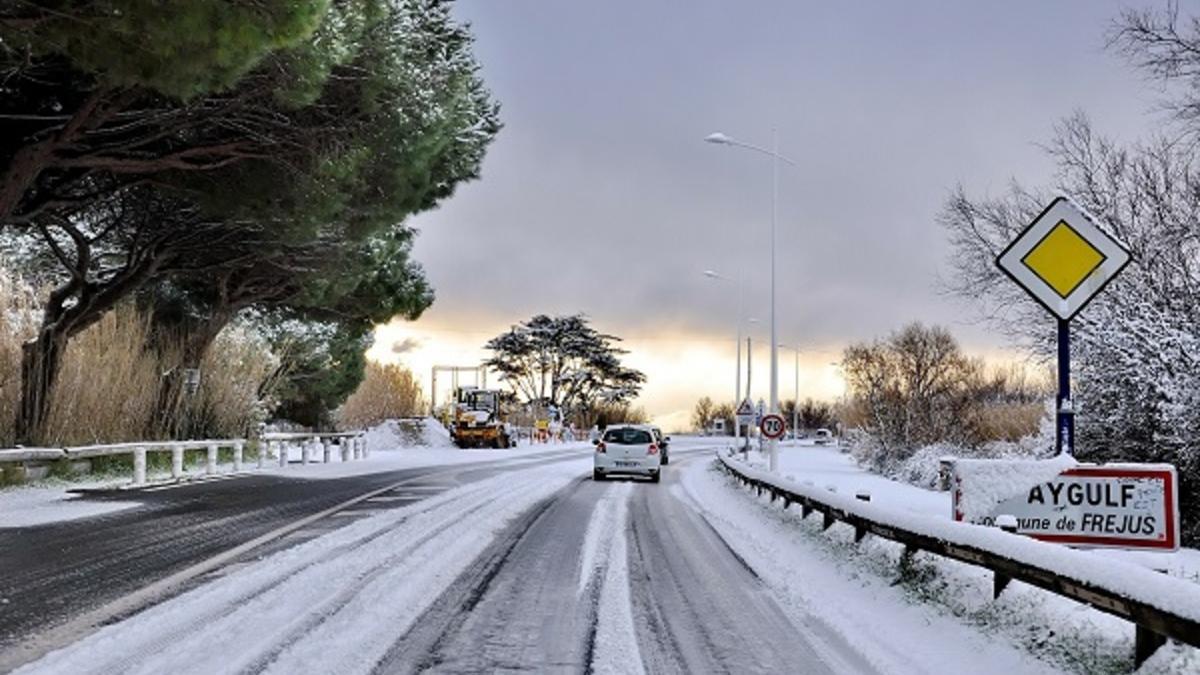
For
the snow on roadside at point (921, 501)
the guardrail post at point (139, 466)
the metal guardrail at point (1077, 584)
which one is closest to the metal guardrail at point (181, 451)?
the guardrail post at point (139, 466)

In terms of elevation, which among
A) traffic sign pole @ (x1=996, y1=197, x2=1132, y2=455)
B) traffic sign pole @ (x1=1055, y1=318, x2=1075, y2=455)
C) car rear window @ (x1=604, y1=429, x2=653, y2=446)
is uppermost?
traffic sign pole @ (x1=996, y1=197, x2=1132, y2=455)

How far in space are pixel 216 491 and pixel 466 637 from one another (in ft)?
51.7

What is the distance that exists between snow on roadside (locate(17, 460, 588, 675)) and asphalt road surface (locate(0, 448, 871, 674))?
0.07 meters

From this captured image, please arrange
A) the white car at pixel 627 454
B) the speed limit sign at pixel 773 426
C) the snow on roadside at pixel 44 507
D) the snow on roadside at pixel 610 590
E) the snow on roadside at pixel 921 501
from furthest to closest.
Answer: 1. the white car at pixel 627 454
2. the speed limit sign at pixel 773 426
3. the snow on roadside at pixel 44 507
4. the snow on roadside at pixel 610 590
5. the snow on roadside at pixel 921 501

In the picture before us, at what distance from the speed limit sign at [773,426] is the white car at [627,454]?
2.94 meters

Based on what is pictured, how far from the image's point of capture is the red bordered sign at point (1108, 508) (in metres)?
6.02

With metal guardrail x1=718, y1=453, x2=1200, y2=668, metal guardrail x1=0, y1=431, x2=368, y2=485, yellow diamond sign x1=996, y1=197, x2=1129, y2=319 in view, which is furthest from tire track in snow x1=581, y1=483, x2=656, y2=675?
metal guardrail x1=0, y1=431, x2=368, y2=485

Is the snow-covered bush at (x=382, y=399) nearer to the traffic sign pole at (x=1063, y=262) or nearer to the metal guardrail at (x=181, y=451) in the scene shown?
the metal guardrail at (x=181, y=451)

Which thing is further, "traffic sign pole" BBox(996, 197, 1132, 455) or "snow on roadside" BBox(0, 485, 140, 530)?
"snow on roadside" BBox(0, 485, 140, 530)

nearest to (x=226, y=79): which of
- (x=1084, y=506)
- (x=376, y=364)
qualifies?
(x=1084, y=506)

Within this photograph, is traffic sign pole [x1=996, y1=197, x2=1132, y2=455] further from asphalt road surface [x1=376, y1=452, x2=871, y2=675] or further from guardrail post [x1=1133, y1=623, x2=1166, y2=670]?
asphalt road surface [x1=376, y1=452, x2=871, y2=675]

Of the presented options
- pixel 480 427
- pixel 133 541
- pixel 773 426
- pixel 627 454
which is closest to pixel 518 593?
pixel 133 541

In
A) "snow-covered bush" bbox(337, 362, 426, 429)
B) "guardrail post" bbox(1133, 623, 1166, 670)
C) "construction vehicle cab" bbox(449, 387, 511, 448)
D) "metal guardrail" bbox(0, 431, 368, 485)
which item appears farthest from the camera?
"snow-covered bush" bbox(337, 362, 426, 429)

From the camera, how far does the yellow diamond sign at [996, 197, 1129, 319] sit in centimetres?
629
